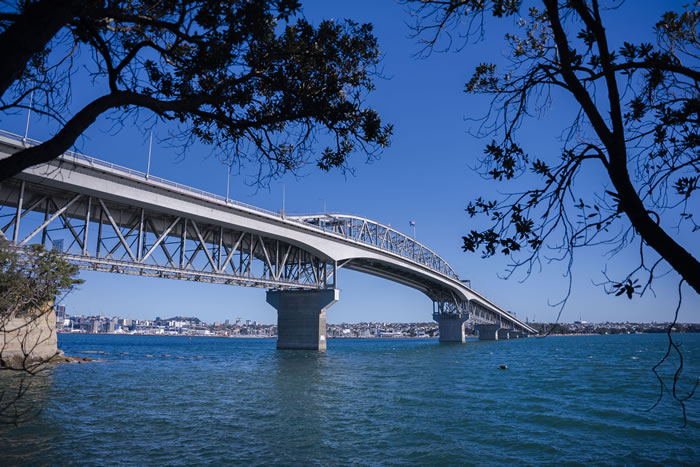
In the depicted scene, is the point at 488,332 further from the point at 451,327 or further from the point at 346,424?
A: the point at 346,424

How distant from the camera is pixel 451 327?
11150 cm

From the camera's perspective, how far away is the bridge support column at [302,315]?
59.7 m

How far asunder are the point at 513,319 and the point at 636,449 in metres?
146

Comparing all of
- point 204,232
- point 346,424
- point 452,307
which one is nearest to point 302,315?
point 204,232

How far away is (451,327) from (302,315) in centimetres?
6067

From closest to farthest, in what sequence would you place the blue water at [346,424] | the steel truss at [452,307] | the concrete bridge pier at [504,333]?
the blue water at [346,424] → the steel truss at [452,307] → the concrete bridge pier at [504,333]

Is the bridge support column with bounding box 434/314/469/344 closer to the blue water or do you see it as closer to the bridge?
the bridge

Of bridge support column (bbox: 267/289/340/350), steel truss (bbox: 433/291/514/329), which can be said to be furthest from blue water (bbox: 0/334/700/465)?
steel truss (bbox: 433/291/514/329)

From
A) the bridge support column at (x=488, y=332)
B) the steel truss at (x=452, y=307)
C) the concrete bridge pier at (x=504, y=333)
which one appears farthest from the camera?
the concrete bridge pier at (x=504, y=333)

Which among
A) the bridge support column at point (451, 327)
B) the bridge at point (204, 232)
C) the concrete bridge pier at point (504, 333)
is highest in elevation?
the bridge at point (204, 232)

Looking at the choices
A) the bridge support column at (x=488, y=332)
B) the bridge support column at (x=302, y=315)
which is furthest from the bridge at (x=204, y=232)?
the bridge support column at (x=488, y=332)

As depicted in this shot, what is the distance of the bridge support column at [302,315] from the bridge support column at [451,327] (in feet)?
188

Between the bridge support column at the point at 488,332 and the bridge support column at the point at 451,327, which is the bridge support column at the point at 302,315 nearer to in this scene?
the bridge support column at the point at 451,327

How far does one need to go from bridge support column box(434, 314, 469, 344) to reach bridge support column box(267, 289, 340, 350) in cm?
5727
